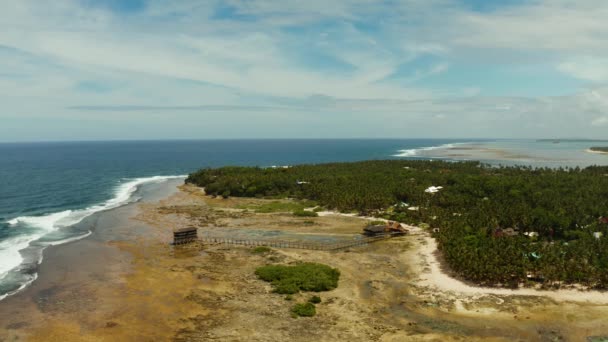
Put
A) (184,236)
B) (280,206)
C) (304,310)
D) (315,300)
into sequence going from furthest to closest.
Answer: (280,206) < (184,236) < (315,300) < (304,310)

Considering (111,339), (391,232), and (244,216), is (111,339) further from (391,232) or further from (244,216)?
(244,216)

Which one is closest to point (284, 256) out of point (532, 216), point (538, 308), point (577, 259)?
point (538, 308)

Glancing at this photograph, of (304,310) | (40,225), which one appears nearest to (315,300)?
(304,310)

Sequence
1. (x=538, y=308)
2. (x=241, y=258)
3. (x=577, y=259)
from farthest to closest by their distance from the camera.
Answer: (x=241, y=258) < (x=577, y=259) < (x=538, y=308)

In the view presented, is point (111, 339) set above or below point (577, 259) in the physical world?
below

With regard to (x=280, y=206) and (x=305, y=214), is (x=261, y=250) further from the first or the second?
(x=280, y=206)

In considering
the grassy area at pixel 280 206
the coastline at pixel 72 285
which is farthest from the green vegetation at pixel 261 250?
the grassy area at pixel 280 206
